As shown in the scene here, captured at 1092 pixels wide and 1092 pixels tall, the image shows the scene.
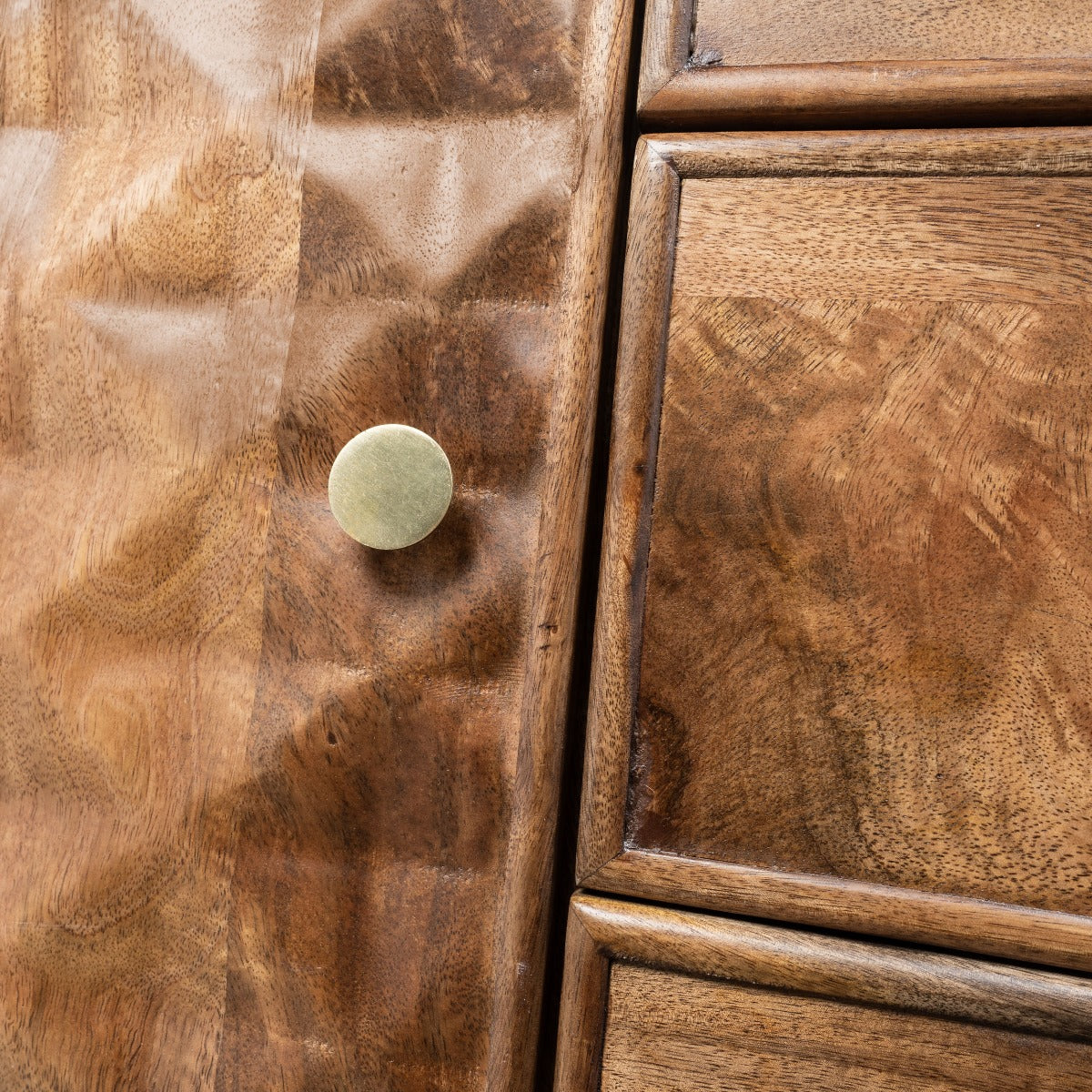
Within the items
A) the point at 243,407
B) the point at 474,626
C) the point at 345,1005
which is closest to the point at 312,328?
the point at 243,407

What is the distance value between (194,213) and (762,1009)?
1.35ft

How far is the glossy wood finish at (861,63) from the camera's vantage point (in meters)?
0.33

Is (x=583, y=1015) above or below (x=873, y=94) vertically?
below

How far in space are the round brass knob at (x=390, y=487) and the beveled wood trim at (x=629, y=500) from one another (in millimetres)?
71

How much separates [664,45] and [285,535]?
0.26m

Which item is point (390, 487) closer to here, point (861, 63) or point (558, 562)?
point (558, 562)

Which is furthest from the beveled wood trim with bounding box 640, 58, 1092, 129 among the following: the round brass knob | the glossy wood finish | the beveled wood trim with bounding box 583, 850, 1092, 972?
the beveled wood trim with bounding box 583, 850, 1092, 972

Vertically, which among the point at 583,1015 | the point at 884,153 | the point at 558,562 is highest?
the point at 884,153

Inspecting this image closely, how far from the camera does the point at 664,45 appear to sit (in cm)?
36

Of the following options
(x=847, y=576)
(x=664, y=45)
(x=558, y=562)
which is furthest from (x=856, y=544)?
(x=664, y=45)

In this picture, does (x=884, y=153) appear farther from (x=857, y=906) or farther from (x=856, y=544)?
(x=857, y=906)

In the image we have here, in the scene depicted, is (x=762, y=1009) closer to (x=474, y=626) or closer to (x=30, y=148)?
(x=474, y=626)

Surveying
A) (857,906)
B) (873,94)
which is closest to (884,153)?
(873,94)

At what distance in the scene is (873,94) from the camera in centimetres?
34
